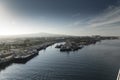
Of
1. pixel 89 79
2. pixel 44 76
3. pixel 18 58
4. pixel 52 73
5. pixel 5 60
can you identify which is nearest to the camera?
pixel 89 79

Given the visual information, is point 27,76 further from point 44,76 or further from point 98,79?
point 98,79

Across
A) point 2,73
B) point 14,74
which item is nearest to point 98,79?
point 14,74

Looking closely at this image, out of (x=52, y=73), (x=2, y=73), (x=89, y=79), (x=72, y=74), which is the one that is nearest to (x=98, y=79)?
(x=89, y=79)

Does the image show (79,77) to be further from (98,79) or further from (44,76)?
(44,76)

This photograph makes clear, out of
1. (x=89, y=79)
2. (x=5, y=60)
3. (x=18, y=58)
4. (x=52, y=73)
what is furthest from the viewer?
(x=18, y=58)

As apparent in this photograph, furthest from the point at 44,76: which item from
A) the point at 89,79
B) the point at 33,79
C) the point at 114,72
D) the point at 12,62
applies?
the point at 12,62

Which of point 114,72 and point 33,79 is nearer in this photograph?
point 33,79

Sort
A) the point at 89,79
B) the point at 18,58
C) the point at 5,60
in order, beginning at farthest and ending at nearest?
the point at 18,58, the point at 5,60, the point at 89,79

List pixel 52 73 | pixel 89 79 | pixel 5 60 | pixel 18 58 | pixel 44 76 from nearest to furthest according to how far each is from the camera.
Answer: pixel 89 79, pixel 44 76, pixel 52 73, pixel 5 60, pixel 18 58

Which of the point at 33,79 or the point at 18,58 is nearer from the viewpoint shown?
the point at 33,79
